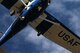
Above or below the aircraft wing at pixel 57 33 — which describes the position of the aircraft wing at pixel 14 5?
above

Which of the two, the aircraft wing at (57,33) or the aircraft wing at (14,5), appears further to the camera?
the aircraft wing at (57,33)

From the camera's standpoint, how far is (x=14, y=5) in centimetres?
5191

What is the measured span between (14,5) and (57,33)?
726 cm

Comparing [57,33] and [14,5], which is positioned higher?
[14,5]

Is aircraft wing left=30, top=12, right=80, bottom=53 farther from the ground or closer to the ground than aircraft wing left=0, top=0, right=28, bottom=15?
closer to the ground

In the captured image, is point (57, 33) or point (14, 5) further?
point (57, 33)

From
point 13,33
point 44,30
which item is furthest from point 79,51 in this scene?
point 13,33

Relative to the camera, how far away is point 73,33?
54.9 meters

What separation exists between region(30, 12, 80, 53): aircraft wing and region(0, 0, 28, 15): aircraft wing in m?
3.20

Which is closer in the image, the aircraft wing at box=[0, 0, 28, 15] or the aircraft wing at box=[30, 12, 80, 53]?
the aircraft wing at box=[0, 0, 28, 15]

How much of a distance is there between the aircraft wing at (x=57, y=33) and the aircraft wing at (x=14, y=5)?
3.20m

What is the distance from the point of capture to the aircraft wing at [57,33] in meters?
54.4

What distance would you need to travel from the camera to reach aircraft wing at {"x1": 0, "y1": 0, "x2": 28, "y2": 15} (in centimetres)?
5097

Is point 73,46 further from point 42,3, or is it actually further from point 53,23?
point 42,3
